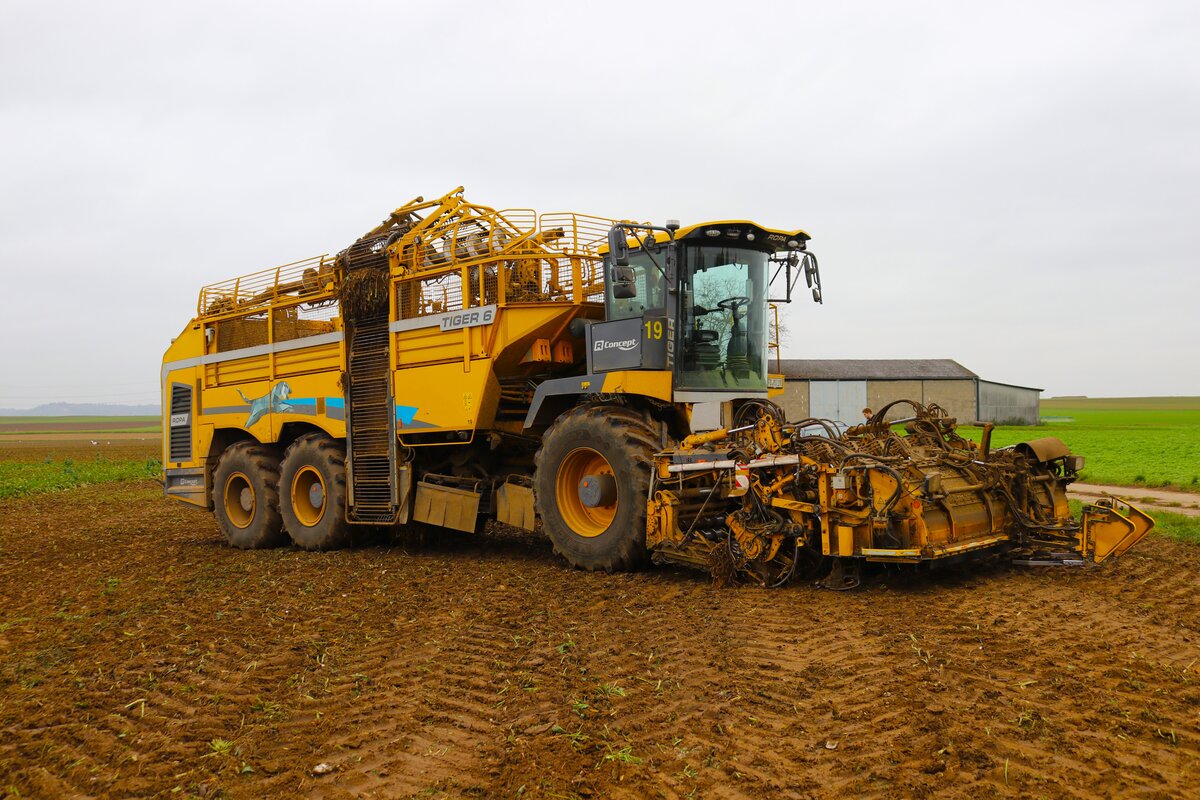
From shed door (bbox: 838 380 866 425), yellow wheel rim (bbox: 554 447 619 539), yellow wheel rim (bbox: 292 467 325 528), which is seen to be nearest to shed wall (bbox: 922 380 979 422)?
shed door (bbox: 838 380 866 425)

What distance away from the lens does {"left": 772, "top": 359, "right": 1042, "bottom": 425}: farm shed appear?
42719 mm

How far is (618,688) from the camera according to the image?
5.20m

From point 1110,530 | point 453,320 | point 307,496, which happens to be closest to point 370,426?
point 307,496

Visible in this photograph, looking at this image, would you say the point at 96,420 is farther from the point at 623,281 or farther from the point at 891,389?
the point at 623,281

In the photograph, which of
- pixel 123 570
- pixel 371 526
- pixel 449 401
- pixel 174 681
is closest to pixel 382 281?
pixel 449 401

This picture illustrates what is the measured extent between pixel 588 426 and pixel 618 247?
1.77 meters

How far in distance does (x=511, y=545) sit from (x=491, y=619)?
4648 mm

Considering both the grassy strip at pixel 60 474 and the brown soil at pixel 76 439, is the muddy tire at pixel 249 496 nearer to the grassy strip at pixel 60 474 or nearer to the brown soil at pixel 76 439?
the grassy strip at pixel 60 474

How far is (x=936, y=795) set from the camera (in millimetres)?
3760

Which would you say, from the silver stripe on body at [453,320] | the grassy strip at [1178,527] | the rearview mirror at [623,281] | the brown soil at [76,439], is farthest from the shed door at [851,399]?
the brown soil at [76,439]

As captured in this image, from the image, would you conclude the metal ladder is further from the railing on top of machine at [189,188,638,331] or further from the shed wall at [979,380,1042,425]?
the shed wall at [979,380,1042,425]

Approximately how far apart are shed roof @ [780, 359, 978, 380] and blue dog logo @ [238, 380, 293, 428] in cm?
3592

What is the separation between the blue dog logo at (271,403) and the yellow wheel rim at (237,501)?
0.87m

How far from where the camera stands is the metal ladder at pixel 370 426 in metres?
11.3
